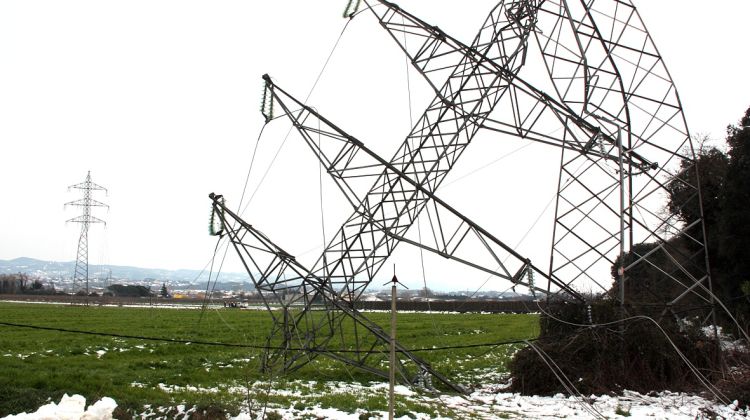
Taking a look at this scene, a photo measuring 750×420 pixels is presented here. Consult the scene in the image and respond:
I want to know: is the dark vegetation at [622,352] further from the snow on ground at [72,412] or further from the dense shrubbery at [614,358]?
the snow on ground at [72,412]

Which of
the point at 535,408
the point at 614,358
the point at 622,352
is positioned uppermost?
the point at 622,352

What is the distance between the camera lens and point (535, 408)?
38.8 feet

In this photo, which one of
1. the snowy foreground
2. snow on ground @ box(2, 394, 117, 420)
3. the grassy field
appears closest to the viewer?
snow on ground @ box(2, 394, 117, 420)

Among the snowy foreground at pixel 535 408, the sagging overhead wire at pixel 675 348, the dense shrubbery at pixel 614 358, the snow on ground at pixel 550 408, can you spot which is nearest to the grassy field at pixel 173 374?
the snowy foreground at pixel 535 408

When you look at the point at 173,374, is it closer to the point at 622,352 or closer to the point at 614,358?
the point at 614,358

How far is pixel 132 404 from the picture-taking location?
10.9 meters

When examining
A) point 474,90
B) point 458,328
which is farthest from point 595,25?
point 458,328

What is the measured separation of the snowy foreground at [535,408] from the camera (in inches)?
408

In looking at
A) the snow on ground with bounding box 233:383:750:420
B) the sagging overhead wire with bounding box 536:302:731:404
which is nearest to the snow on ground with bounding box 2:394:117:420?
the snow on ground with bounding box 233:383:750:420

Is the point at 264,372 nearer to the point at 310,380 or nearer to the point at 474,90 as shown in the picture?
the point at 310,380

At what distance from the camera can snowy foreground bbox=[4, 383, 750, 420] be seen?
1035cm

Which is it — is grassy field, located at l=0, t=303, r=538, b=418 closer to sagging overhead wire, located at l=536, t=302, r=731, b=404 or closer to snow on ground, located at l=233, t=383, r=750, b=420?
snow on ground, located at l=233, t=383, r=750, b=420

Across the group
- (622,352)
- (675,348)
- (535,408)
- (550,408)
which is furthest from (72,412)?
(622,352)

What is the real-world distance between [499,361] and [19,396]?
1256 cm
